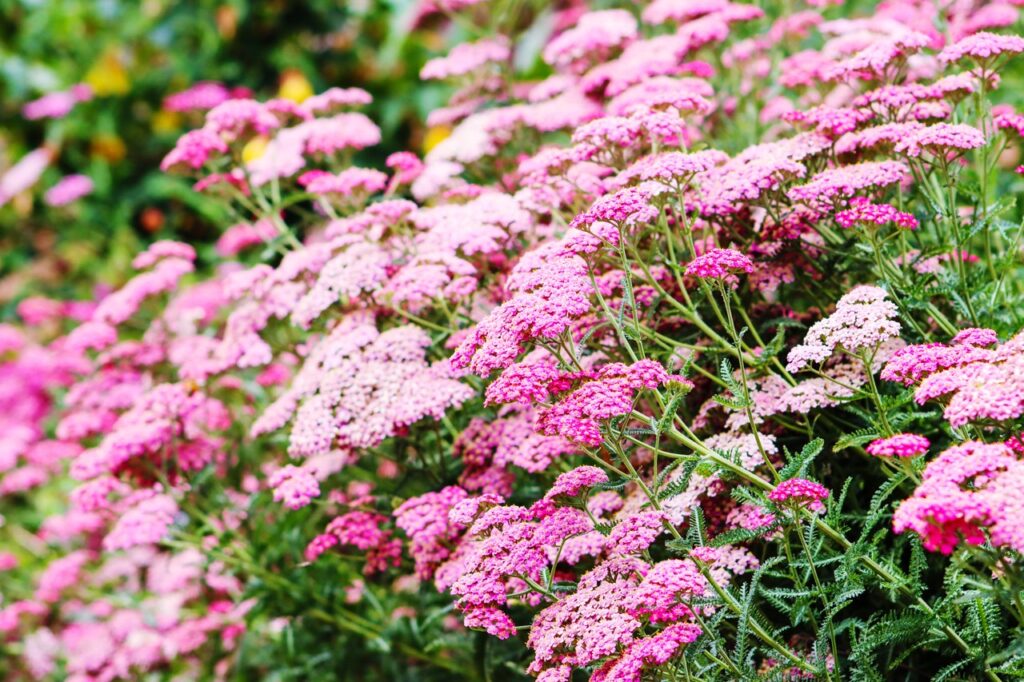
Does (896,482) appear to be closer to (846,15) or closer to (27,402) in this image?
(846,15)

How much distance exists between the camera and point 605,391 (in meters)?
2.17

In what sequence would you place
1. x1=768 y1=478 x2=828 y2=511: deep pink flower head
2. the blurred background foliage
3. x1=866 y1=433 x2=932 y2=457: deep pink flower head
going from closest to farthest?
x1=866 y1=433 x2=932 y2=457: deep pink flower head → x1=768 y1=478 x2=828 y2=511: deep pink flower head → the blurred background foliage

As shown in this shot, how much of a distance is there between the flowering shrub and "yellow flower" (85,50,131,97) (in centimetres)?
350

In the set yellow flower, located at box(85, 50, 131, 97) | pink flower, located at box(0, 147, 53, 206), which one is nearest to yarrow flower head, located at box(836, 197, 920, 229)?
yellow flower, located at box(85, 50, 131, 97)

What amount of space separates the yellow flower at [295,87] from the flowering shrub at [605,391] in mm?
2129

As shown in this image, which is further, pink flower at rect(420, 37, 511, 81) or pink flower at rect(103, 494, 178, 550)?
pink flower at rect(420, 37, 511, 81)

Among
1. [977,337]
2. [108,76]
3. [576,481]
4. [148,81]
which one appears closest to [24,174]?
[108,76]

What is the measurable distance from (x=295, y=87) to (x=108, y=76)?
5.94 feet

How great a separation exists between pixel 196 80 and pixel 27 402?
103 inches

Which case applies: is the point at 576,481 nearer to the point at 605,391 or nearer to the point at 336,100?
the point at 605,391

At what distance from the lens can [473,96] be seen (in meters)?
4.39

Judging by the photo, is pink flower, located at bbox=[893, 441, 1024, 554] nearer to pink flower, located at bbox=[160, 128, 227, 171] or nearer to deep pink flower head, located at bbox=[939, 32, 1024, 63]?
deep pink flower head, located at bbox=[939, 32, 1024, 63]

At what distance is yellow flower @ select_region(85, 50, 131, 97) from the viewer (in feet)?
24.9

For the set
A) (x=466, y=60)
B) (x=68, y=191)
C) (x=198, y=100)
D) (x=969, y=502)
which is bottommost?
(x=68, y=191)
